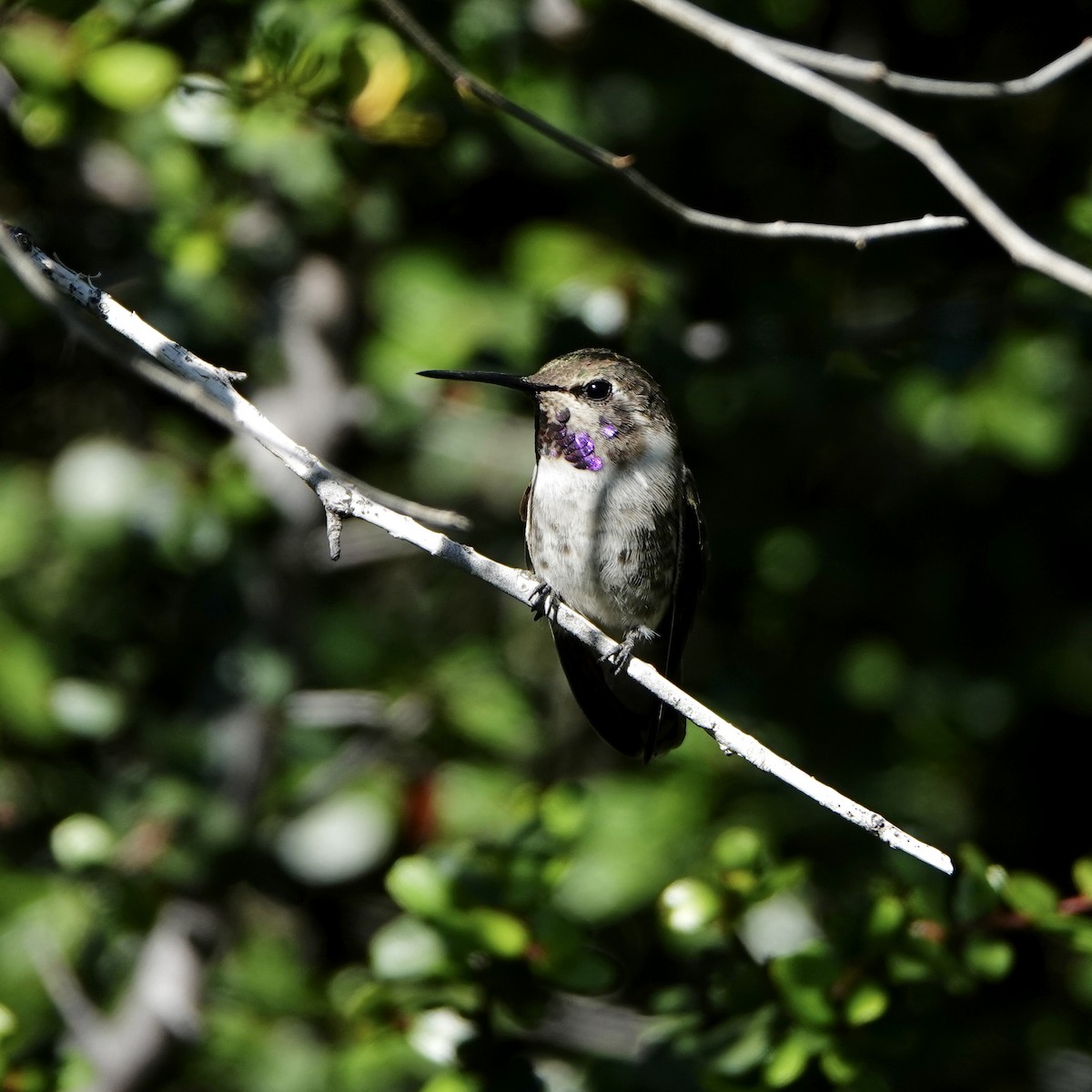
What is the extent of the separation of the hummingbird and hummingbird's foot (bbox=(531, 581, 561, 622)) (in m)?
0.09

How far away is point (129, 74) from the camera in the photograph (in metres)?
3.08

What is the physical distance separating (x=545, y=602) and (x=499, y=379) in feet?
1.67

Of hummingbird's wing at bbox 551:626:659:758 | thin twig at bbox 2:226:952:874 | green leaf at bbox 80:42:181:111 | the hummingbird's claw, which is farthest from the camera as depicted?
hummingbird's wing at bbox 551:626:659:758

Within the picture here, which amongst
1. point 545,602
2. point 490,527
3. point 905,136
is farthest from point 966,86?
point 490,527

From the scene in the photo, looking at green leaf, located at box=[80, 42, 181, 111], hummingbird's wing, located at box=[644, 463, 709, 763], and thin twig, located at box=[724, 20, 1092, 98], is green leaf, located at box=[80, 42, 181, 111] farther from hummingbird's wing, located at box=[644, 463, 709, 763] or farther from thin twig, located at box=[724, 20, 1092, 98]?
hummingbird's wing, located at box=[644, 463, 709, 763]

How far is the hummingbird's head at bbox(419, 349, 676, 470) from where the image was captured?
135 inches

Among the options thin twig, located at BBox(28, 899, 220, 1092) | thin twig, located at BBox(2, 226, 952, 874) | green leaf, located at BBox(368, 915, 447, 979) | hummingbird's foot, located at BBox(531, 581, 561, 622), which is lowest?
thin twig, located at BBox(28, 899, 220, 1092)

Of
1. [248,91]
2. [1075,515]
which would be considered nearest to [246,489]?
[248,91]

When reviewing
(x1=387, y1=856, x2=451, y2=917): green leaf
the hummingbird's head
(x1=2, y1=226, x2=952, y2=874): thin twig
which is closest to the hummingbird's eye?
the hummingbird's head

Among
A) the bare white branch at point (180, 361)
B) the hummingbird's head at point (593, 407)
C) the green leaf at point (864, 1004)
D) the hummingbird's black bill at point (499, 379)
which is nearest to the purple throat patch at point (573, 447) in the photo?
the hummingbird's head at point (593, 407)

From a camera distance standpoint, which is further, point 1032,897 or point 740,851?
point 740,851

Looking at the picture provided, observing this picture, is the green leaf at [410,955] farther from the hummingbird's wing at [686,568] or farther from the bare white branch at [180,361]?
the bare white branch at [180,361]

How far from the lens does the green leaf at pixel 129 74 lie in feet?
10.1

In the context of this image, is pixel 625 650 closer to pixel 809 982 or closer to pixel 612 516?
pixel 612 516
